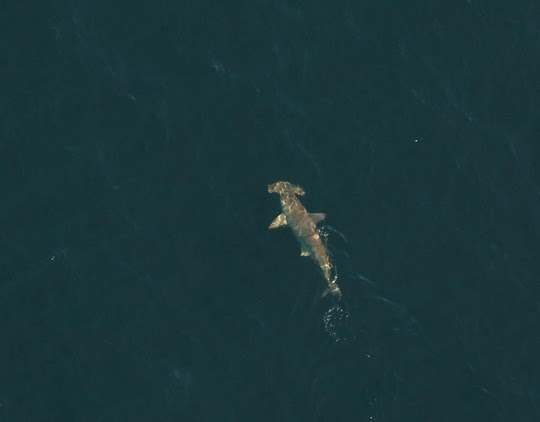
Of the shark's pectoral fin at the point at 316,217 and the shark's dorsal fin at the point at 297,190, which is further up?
the shark's dorsal fin at the point at 297,190

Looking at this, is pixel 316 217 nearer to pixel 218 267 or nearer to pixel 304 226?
pixel 304 226

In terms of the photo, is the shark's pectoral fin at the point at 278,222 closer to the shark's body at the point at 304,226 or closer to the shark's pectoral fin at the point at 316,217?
the shark's body at the point at 304,226

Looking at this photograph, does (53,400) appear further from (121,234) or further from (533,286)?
(533,286)

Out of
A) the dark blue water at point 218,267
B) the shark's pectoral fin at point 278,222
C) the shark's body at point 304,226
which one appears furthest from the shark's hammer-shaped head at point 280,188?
the shark's pectoral fin at point 278,222

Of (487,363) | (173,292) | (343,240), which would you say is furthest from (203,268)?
(487,363)

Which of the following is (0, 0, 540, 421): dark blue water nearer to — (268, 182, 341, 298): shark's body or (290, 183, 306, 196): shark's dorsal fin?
(290, 183, 306, 196): shark's dorsal fin

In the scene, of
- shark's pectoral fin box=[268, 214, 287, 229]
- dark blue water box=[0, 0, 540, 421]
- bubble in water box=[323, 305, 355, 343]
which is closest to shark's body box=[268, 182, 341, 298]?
shark's pectoral fin box=[268, 214, 287, 229]

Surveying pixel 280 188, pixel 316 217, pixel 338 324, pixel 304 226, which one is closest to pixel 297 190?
Result: pixel 280 188
